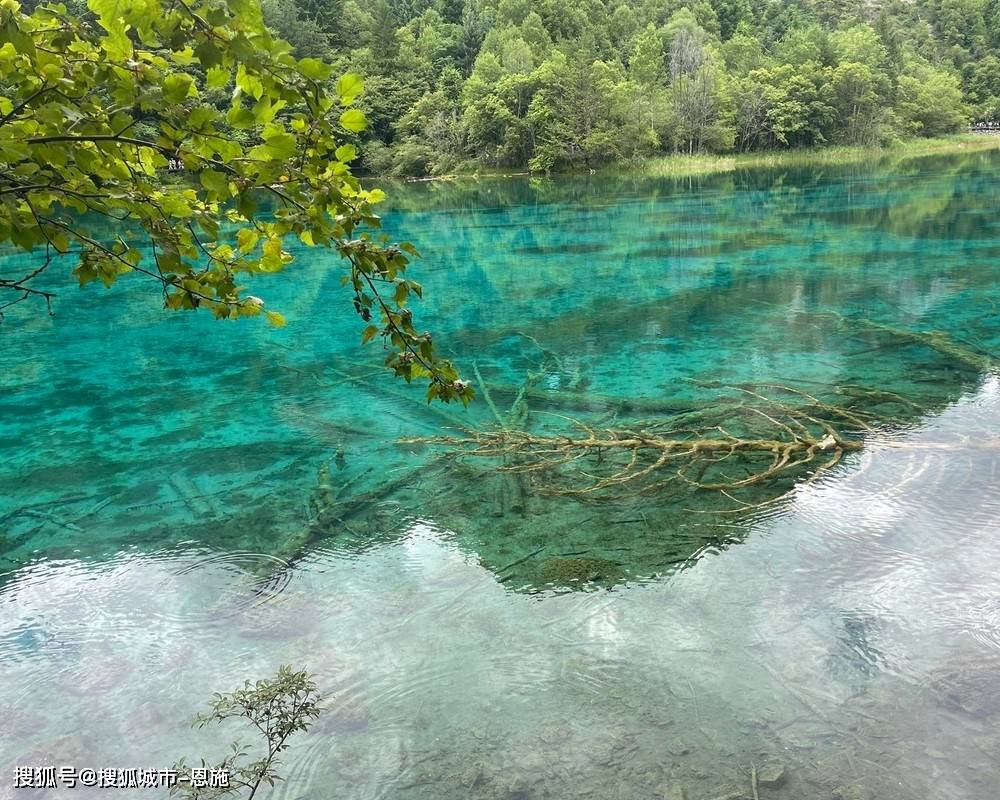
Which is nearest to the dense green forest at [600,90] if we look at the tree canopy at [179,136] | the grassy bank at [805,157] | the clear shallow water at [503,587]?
the grassy bank at [805,157]

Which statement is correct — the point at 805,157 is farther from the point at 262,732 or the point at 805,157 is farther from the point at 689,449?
the point at 262,732

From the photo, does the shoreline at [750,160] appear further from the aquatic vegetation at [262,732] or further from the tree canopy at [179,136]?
the tree canopy at [179,136]

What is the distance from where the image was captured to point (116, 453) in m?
11.0

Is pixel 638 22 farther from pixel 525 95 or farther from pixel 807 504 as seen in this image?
pixel 807 504

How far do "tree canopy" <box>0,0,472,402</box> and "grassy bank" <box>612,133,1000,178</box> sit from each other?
69.6m

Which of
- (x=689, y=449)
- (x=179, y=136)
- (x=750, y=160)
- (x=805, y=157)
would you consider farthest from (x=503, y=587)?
(x=805, y=157)

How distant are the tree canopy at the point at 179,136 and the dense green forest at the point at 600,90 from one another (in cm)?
6783

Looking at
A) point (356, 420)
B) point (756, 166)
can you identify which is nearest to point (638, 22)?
point (756, 166)

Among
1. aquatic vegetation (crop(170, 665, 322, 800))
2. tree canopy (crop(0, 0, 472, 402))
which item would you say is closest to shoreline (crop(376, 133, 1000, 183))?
aquatic vegetation (crop(170, 665, 322, 800))

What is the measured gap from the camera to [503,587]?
686 centimetres

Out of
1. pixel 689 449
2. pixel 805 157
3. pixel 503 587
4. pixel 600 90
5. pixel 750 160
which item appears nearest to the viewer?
pixel 503 587

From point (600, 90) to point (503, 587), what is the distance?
86.2 metres

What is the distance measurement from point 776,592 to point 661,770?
2.43 metres

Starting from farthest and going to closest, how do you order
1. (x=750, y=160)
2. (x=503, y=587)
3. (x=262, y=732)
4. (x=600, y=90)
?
1. (x=750, y=160)
2. (x=600, y=90)
3. (x=503, y=587)
4. (x=262, y=732)
